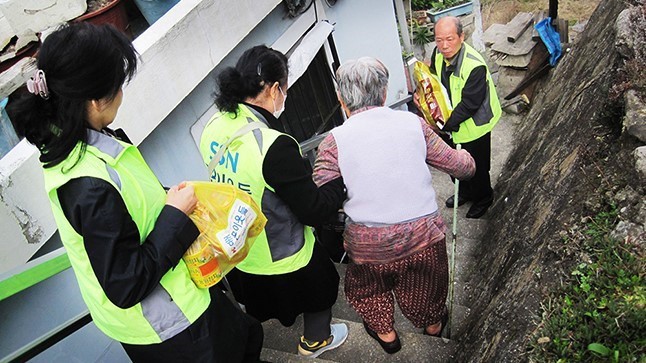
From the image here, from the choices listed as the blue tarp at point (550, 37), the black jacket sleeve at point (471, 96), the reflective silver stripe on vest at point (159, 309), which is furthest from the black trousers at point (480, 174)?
the blue tarp at point (550, 37)

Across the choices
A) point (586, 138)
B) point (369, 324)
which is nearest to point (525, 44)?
point (586, 138)

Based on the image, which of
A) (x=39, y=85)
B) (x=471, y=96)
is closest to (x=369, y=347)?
(x=471, y=96)

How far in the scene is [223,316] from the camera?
2.25 meters

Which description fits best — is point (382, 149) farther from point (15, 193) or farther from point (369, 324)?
point (15, 193)

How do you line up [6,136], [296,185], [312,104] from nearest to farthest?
[296,185], [6,136], [312,104]

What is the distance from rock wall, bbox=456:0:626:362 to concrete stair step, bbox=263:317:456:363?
0.19 m

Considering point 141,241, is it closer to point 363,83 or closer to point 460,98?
point 363,83

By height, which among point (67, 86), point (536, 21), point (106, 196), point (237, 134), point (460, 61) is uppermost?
point (67, 86)

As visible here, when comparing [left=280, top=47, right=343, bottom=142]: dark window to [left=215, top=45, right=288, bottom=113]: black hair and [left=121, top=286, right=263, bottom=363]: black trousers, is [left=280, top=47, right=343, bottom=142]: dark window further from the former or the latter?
[left=121, top=286, right=263, bottom=363]: black trousers

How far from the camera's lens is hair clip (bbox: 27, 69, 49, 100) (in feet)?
5.27

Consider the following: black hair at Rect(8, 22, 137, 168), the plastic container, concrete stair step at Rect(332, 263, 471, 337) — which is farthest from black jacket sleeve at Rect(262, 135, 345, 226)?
the plastic container

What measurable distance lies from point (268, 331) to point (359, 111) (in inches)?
77.5

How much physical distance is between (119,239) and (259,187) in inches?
34.0

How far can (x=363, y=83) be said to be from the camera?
2512 mm
